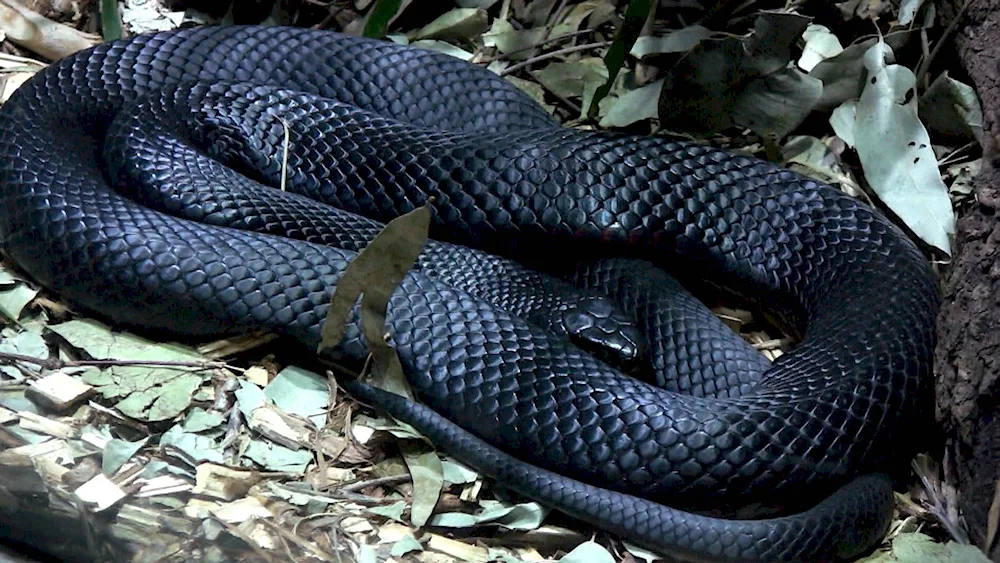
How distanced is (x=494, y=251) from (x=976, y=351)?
155cm

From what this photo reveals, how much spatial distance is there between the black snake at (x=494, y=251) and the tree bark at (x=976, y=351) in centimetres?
16

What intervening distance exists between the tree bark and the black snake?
6.2 inches

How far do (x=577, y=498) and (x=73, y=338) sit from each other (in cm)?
144

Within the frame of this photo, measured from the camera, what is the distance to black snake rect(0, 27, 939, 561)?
2.46 metres

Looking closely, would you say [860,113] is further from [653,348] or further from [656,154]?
[653,348]

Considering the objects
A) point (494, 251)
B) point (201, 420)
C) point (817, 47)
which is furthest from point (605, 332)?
point (817, 47)

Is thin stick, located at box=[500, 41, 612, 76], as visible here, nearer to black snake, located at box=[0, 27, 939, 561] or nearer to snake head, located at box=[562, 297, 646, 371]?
black snake, located at box=[0, 27, 939, 561]

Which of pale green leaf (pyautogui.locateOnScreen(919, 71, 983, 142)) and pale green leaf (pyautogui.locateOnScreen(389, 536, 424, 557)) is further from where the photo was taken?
pale green leaf (pyautogui.locateOnScreen(919, 71, 983, 142))

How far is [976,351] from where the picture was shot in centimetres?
237

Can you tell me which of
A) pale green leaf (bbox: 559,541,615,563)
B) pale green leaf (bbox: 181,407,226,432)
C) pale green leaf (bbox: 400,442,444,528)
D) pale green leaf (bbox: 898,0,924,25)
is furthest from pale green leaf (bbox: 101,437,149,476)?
pale green leaf (bbox: 898,0,924,25)

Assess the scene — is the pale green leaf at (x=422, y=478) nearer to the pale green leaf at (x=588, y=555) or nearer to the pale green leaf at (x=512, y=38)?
the pale green leaf at (x=588, y=555)

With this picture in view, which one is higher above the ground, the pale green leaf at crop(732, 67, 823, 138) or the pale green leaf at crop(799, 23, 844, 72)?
the pale green leaf at crop(799, 23, 844, 72)

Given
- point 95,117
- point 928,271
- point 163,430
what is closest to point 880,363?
point 928,271

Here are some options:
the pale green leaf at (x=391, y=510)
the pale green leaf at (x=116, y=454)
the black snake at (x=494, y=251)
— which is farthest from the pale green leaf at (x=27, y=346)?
the pale green leaf at (x=391, y=510)
